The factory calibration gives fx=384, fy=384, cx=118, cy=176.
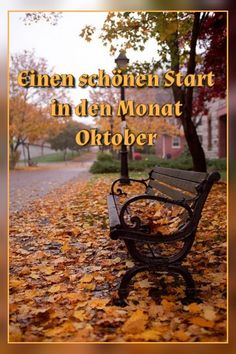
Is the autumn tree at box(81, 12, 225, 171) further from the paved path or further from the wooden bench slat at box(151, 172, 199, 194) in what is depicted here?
the paved path

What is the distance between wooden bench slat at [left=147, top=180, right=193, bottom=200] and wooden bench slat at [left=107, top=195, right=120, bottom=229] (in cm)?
52

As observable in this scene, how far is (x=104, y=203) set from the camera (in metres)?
6.07

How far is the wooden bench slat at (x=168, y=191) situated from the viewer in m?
3.59

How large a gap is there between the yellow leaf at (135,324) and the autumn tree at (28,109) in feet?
6.02

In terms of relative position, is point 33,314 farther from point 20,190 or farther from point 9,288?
point 20,190

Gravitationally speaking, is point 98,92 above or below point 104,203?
above

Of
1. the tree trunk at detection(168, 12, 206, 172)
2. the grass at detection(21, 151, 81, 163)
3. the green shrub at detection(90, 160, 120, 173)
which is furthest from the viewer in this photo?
the green shrub at detection(90, 160, 120, 173)

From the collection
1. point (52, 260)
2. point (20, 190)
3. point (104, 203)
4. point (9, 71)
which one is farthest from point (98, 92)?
point (20, 190)

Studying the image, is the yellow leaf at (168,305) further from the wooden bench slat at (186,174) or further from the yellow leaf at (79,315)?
the wooden bench slat at (186,174)

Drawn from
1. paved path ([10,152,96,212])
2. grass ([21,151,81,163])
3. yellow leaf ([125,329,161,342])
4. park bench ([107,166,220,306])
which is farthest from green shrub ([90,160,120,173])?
→ yellow leaf ([125,329,161,342])

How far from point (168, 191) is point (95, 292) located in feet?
4.42

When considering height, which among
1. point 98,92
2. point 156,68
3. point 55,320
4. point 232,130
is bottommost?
point 55,320

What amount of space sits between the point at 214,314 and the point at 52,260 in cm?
176

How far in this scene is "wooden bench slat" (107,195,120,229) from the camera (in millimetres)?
3256
